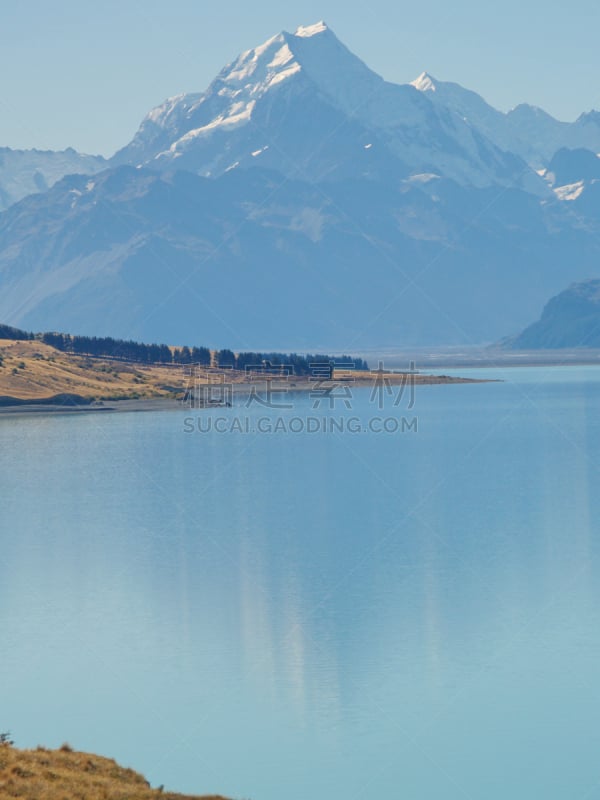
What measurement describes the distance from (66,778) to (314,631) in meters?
21.4

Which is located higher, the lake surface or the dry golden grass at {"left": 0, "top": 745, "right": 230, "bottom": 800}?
the dry golden grass at {"left": 0, "top": 745, "right": 230, "bottom": 800}

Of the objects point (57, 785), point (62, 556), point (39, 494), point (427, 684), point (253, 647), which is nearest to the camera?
point (57, 785)

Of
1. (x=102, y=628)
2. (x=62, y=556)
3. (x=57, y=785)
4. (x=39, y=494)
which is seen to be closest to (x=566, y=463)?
(x=39, y=494)

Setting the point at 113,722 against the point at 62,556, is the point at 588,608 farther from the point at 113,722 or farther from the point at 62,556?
the point at 62,556

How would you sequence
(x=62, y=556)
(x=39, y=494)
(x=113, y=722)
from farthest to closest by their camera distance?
(x=39, y=494)
(x=62, y=556)
(x=113, y=722)

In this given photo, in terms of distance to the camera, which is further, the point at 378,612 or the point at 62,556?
the point at 62,556

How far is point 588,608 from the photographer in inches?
2170

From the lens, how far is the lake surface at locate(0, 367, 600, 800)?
38.9 m

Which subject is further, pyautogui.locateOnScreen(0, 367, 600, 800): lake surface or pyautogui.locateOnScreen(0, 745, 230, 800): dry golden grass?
pyautogui.locateOnScreen(0, 367, 600, 800): lake surface

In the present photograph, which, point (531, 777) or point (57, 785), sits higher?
point (57, 785)

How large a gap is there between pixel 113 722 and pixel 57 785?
12196 millimetres

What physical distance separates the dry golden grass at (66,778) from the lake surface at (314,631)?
14.3ft

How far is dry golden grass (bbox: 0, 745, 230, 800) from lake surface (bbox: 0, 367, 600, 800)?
437 cm

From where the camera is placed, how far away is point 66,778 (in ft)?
101
